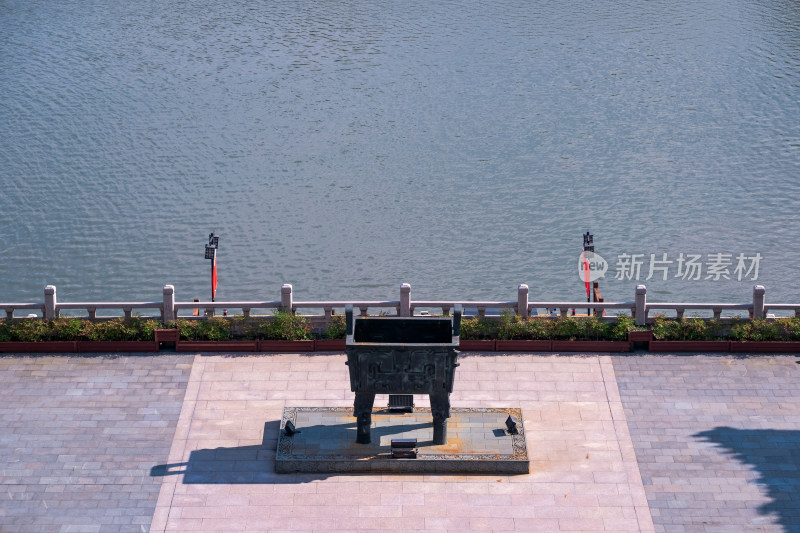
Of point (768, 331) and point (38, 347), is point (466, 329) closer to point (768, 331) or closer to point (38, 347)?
point (768, 331)

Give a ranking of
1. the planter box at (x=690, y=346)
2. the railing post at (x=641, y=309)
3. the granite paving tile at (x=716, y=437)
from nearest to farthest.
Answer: the granite paving tile at (x=716, y=437) < the railing post at (x=641, y=309) < the planter box at (x=690, y=346)

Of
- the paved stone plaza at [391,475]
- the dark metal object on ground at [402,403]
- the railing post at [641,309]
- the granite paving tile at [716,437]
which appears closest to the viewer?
the paved stone plaza at [391,475]

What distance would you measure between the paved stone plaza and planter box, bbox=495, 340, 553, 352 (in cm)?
40

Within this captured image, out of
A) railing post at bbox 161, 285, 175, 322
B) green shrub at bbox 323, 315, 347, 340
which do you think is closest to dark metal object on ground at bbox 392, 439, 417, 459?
green shrub at bbox 323, 315, 347, 340

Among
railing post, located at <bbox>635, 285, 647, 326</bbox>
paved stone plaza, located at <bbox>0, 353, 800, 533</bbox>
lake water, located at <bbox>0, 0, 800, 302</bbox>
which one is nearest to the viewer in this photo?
paved stone plaza, located at <bbox>0, 353, 800, 533</bbox>

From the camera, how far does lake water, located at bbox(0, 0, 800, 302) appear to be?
59.3 metres

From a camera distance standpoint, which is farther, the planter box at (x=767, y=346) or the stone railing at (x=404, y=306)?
the stone railing at (x=404, y=306)

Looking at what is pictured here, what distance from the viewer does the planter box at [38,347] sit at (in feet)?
137

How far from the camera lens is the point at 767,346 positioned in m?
41.9

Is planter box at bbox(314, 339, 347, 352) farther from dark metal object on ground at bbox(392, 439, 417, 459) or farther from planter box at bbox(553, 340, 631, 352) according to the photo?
planter box at bbox(553, 340, 631, 352)

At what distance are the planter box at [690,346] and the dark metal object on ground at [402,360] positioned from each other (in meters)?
9.59

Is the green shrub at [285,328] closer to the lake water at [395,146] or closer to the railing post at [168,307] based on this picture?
the railing post at [168,307]

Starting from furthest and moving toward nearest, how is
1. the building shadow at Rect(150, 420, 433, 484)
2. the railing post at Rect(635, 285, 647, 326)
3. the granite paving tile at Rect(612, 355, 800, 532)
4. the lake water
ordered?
the lake water < the railing post at Rect(635, 285, 647, 326) < the building shadow at Rect(150, 420, 433, 484) < the granite paving tile at Rect(612, 355, 800, 532)

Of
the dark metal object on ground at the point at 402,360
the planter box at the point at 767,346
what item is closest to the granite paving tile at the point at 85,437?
the dark metal object on ground at the point at 402,360
